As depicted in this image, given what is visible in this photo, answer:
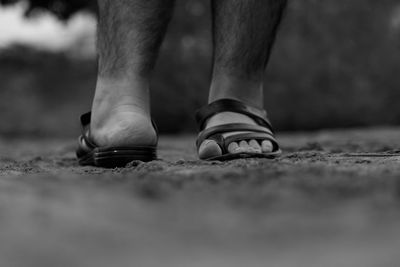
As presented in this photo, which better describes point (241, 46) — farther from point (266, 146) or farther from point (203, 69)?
point (203, 69)

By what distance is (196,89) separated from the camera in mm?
4293

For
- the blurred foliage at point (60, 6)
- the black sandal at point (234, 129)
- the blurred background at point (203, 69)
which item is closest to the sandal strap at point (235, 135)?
the black sandal at point (234, 129)

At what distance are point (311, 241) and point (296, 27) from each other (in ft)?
13.6

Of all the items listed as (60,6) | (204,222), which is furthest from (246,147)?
(60,6)

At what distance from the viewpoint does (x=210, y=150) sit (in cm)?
120

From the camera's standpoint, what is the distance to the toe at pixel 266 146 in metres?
1.24

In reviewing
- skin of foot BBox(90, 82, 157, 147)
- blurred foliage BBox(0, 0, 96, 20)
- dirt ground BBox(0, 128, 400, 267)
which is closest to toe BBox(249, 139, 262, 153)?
skin of foot BBox(90, 82, 157, 147)

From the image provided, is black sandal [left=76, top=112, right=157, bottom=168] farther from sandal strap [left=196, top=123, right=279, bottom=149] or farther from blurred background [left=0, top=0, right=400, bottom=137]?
blurred background [left=0, top=0, right=400, bottom=137]

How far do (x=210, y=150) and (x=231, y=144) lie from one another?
5cm

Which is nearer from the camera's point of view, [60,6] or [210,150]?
[210,150]

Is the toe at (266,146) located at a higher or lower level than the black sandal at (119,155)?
higher

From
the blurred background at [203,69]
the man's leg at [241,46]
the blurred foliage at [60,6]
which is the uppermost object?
the blurred foliage at [60,6]

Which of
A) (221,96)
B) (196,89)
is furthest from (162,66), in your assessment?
(221,96)

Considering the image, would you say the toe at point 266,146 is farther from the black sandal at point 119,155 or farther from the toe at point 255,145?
the black sandal at point 119,155
